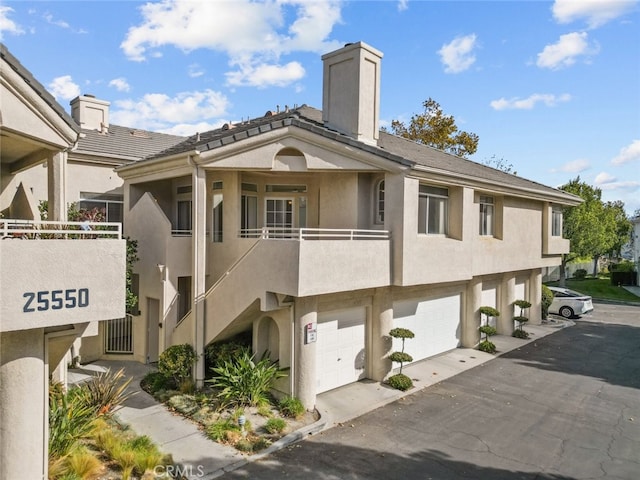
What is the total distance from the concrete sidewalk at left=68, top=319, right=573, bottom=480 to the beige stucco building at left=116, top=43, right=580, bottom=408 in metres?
0.65

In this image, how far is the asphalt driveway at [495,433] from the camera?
9.16 m

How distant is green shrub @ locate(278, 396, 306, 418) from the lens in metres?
11.4

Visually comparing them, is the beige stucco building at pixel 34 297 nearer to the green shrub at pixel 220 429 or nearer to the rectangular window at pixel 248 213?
the green shrub at pixel 220 429

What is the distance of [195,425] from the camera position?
10.8m

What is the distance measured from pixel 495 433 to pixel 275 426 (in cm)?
578

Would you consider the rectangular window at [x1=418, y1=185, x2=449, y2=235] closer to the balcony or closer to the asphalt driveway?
the asphalt driveway

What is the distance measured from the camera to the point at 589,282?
43625 mm

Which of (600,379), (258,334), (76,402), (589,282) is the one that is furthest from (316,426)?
(589,282)

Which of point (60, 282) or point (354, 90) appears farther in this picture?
point (354, 90)

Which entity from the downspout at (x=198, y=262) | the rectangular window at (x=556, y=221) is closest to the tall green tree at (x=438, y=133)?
the rectangular window at (x=556, y=221)

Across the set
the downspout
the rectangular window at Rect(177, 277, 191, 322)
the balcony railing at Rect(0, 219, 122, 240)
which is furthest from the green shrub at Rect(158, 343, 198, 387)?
the balcony railing at Rect(0, 219, 122, 240)

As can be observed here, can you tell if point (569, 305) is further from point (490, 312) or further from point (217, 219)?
point (217, 219)

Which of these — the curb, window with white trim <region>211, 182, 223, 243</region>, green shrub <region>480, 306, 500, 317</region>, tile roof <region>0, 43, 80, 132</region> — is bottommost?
the curb

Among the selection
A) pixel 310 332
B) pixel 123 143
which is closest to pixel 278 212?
pixel 310 332
